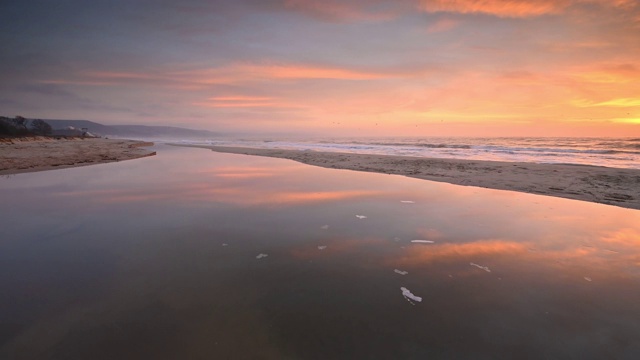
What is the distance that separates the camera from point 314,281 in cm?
386

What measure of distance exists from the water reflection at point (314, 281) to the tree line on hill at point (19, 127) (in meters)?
46.5

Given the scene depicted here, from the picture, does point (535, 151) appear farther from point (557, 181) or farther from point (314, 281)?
point (314, 281)

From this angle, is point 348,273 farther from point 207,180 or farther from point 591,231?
point 207,180

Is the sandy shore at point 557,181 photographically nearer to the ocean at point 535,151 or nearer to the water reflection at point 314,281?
the water reflection at point 314,281

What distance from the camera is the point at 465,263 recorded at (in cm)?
449

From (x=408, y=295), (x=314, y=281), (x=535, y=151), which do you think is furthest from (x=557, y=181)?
(x=535, y=151)

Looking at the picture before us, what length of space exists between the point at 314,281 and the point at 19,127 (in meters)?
59.5

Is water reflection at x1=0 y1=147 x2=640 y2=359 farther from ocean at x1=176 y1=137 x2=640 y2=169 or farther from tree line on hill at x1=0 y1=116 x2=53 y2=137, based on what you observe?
tree line on hill at x1=0 y1=116 x2=53 y2=137

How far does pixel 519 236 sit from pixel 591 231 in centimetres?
174

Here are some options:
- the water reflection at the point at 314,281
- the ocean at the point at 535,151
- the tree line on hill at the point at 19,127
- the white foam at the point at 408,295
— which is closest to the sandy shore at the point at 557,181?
the water reflection at the point at 314,281

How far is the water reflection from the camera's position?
270 cm

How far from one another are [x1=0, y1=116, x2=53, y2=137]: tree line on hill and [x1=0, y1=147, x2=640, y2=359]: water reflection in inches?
1830

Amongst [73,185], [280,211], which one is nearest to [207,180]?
[73,185]

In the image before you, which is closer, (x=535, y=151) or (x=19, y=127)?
(x=535, y=151)
